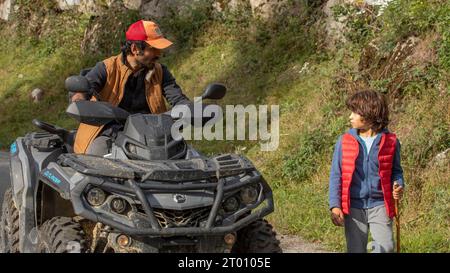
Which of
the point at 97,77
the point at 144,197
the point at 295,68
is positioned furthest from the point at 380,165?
the point at 295,68

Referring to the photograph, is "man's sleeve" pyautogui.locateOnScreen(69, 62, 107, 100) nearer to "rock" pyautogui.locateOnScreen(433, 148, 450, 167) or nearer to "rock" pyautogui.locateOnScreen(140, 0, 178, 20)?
"rock" pyautogui.locateOnScreen(433, 148, 450, 167)

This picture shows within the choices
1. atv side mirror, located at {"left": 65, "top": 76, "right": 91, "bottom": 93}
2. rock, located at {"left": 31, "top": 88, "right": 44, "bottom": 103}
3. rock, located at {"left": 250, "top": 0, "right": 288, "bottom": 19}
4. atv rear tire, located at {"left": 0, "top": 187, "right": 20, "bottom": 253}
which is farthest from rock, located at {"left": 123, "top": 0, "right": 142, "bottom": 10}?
atv side mirror, located at {"left": 65, "top": 76, "right": 91, "bottom": 93}

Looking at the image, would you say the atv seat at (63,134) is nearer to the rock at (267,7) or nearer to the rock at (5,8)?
the rock at (267,7)

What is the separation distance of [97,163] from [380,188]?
187 cm

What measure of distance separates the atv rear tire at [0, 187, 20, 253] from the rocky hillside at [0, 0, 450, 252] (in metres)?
3.07

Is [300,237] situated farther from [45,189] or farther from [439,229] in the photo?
[45,189]

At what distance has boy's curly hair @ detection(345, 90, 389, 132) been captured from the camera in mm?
6382

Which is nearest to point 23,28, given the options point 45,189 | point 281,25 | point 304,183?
point 281,25

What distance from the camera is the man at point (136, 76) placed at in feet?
23.7

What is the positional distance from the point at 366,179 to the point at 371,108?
1.57 feet

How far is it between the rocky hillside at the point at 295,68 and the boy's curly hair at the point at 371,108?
2.12 metres

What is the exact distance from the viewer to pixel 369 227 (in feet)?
21.5

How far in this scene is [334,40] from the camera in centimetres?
1541

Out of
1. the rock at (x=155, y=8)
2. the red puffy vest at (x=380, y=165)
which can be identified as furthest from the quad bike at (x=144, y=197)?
the rock at (x=155, y=8)
